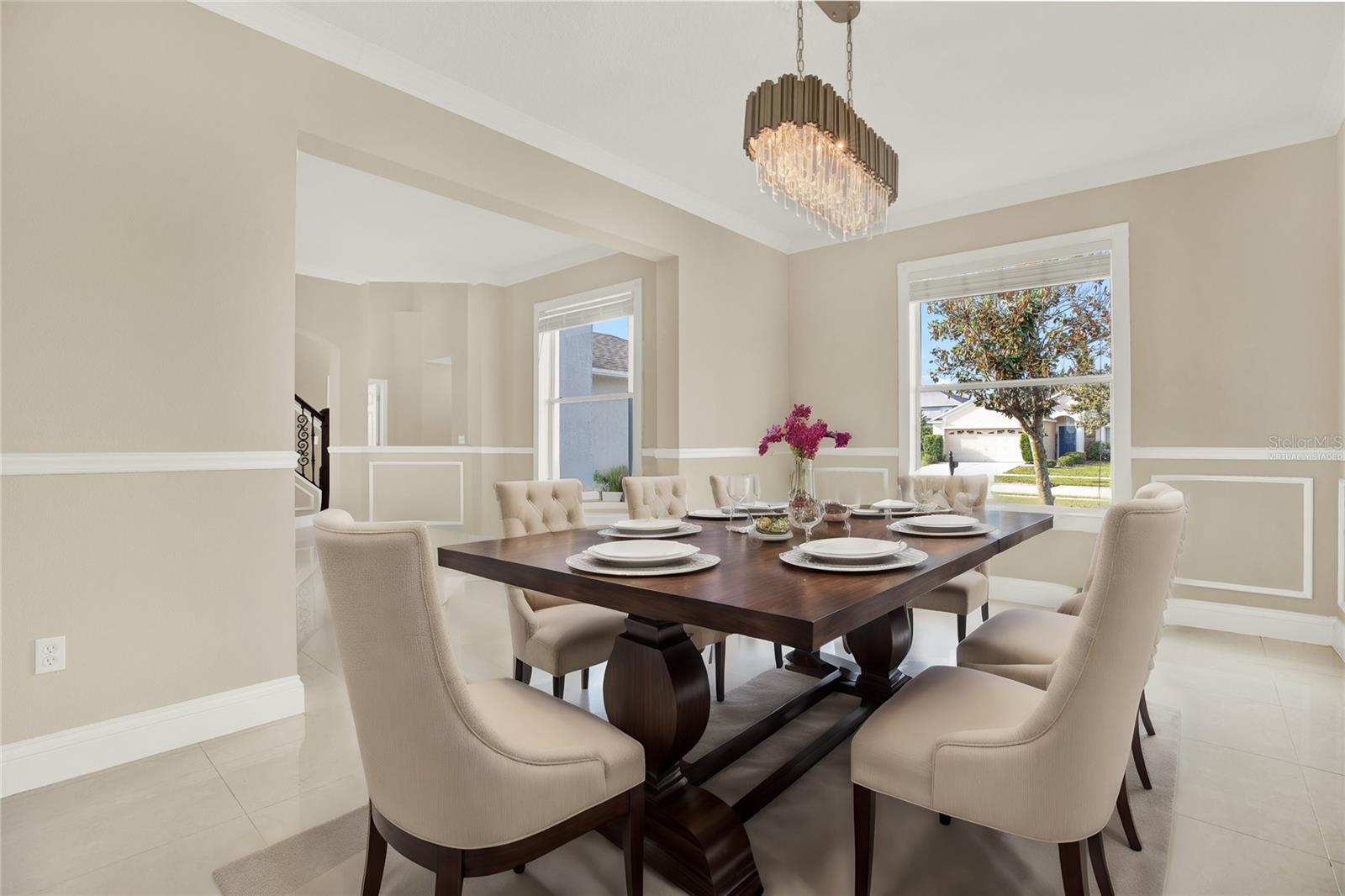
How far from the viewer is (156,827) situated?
5.76 ft

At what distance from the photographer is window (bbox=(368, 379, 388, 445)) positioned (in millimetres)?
7488

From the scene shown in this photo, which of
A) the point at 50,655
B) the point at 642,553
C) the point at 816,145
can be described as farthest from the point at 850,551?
the point at 50,655

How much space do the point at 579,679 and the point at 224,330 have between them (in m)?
1.97

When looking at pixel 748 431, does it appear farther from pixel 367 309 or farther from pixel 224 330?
pixel 367 309

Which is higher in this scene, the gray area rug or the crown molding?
the crown molding

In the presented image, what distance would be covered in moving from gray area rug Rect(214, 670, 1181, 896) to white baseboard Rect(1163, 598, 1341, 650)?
2.13m

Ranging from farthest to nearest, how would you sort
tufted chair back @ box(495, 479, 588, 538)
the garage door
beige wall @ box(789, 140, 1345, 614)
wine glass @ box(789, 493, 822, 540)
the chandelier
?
the garage door < beige wall @ box(789, 140, 1345, 614) < tufted chair back @ box(495, 479, 588, 538) < the chandelier < wine glass @ box(789, 493, 822, 540)

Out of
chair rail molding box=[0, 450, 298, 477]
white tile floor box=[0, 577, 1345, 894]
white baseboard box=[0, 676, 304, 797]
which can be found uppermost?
chair rail molding box=[0, 450, 298, 477]

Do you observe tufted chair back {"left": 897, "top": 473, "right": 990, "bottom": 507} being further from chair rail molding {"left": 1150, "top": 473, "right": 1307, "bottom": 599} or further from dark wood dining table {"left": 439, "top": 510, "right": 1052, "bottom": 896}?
→ chair rail molding {"left": 1150, "top": 473, "right": 1307, "bottom": 599}

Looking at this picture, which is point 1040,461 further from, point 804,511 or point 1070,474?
point 804,511

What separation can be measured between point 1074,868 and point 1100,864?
186mm

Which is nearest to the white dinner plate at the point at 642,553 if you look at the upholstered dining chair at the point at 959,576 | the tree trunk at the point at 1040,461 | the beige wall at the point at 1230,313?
the upholstered dining chair at the point at 959,576

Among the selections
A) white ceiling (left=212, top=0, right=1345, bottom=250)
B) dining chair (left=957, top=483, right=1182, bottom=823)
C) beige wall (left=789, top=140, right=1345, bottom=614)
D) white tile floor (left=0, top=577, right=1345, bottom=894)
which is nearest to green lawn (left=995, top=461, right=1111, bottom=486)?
beige wall (left=789, top=140, right=1345, bottom=614)

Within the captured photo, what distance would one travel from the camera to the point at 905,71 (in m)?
2.96
